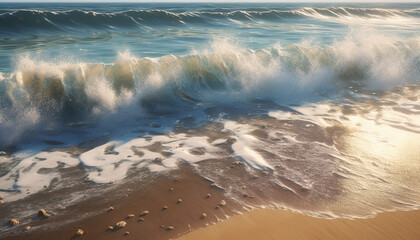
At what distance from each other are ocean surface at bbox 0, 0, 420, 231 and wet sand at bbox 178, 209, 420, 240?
14 centimetres

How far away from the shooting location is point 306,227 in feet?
8.96

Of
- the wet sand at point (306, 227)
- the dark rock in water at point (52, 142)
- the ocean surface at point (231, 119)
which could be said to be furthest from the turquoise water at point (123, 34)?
the wet sand at point (306, 227)

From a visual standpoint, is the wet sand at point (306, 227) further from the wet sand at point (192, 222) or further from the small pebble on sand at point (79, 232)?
the small pebble on sand at point (79, 232)

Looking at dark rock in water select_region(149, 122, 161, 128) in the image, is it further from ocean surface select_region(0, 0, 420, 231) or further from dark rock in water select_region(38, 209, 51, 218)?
dark rock in water select_region(38, 209, 51, 218)

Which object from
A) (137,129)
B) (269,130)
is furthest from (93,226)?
(269,130)

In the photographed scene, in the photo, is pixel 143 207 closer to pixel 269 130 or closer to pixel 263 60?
pixel 269 130

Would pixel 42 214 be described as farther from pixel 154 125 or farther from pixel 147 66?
pixel 147 66

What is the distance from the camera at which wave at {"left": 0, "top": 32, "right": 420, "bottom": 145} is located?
5.79 metres

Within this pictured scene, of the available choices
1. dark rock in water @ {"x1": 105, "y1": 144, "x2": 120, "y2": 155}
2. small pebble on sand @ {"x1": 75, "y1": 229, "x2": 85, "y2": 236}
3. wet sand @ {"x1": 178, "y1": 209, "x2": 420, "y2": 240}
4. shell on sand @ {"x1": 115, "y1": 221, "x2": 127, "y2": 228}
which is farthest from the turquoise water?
wet sand @ {"x1": 178, "y1": 209, "x2": 420, "y2": 240}

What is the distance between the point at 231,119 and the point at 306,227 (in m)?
3.10

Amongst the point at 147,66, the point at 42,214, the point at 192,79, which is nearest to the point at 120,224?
the point at 42,214

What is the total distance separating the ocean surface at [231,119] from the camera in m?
3.53

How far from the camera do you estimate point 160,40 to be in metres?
13.4

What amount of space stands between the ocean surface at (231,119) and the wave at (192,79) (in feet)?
0.10
